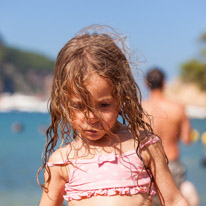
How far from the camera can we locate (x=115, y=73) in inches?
70.1

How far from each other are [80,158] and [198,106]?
79614mm

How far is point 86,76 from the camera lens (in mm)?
1738

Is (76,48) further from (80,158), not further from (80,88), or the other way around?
(80,158)

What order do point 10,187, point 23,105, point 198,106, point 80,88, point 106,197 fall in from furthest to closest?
point 23,105 → point 198,106 → point 10,187 → point 106,197 → point 80,88

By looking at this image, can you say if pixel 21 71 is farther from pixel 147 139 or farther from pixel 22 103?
pixel 147 139

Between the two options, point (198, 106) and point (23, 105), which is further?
point (23, 105)

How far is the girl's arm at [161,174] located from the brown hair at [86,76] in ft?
0.28

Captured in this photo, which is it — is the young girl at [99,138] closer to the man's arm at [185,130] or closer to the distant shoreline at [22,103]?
the man's arm at [185,130]

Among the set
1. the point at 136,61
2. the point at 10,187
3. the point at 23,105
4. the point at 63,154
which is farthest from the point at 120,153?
the point at 23,105

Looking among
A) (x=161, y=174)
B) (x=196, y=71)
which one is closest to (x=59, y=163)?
(x=161, y=174)

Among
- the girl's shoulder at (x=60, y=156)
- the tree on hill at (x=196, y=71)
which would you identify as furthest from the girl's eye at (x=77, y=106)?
the tree on hill at (x=196, y=71)

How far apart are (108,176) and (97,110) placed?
29 cm

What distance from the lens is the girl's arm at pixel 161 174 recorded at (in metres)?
1.86

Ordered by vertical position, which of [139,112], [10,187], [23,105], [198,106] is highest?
[139,112]
